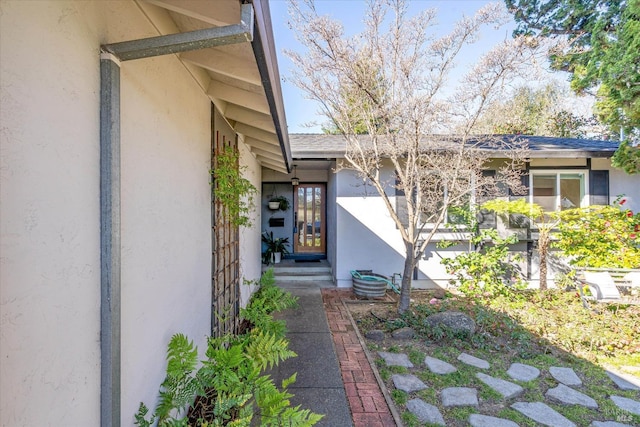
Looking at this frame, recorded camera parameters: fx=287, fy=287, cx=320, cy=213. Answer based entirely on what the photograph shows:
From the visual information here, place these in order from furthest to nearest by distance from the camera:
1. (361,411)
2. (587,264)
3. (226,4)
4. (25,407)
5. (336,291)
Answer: (336,291), (587,264), (361,411), (226,4), (25,407)

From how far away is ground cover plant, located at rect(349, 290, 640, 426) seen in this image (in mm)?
2795

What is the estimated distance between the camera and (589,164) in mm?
6684

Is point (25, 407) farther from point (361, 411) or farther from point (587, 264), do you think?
point (587, 264)

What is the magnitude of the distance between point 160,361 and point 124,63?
170 cm

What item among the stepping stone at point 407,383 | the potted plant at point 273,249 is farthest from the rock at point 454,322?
the potted plant at point 273,249

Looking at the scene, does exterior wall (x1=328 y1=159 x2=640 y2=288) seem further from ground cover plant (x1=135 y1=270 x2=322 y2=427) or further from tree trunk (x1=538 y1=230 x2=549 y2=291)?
ground cover plant (x1=135 y1=270 x2=322 y2=427)

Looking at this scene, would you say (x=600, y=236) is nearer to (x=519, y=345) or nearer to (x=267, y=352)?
(x=519, y=345)

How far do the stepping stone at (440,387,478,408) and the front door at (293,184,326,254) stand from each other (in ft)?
20.1

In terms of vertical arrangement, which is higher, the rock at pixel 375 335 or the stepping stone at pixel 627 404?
the rock at pixel 375 335

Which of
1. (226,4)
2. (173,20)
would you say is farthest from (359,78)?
(226,4)

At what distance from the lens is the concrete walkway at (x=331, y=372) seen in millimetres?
2480

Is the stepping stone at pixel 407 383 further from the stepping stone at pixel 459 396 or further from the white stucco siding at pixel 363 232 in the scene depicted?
the white stucco siding at pixel 363 232

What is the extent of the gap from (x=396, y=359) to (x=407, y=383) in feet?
1.66

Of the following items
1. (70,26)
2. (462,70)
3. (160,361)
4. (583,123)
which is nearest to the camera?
(70,26)
